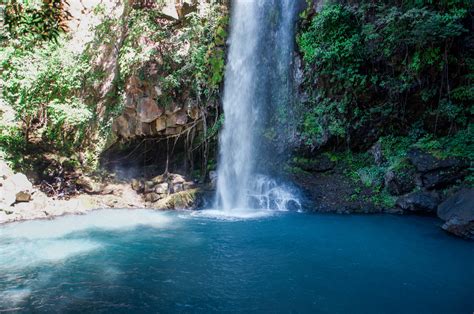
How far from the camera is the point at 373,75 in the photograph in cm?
1270

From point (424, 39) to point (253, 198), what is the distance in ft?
23.5

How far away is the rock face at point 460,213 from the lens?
27.0ft

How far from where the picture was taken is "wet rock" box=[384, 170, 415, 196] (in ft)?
35.4

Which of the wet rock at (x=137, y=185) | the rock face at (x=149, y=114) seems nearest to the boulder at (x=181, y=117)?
the rock face at (x=149, y=114)

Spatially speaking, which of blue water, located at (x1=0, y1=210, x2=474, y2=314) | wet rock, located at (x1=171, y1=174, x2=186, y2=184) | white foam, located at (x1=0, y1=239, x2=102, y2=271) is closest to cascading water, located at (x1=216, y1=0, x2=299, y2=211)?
wet rock, located at (x1=171, y1=174, x2=186, y2=184)

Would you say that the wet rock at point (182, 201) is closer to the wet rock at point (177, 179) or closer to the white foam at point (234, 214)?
the white foam at point (234, 214)

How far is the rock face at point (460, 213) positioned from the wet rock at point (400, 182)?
4.21 feet

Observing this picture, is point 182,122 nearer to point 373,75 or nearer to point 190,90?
point 190,90

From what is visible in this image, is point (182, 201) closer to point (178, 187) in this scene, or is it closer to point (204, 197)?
point (204, 197)

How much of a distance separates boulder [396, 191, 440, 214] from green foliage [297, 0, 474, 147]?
9.34ft

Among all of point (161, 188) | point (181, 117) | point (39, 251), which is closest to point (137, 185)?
point (161, 188)

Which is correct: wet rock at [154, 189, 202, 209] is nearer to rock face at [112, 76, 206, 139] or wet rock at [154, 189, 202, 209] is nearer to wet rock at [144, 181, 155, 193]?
wet rock at [144, 181, 155, 193]

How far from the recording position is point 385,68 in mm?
12641

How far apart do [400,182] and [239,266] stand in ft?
21.2
